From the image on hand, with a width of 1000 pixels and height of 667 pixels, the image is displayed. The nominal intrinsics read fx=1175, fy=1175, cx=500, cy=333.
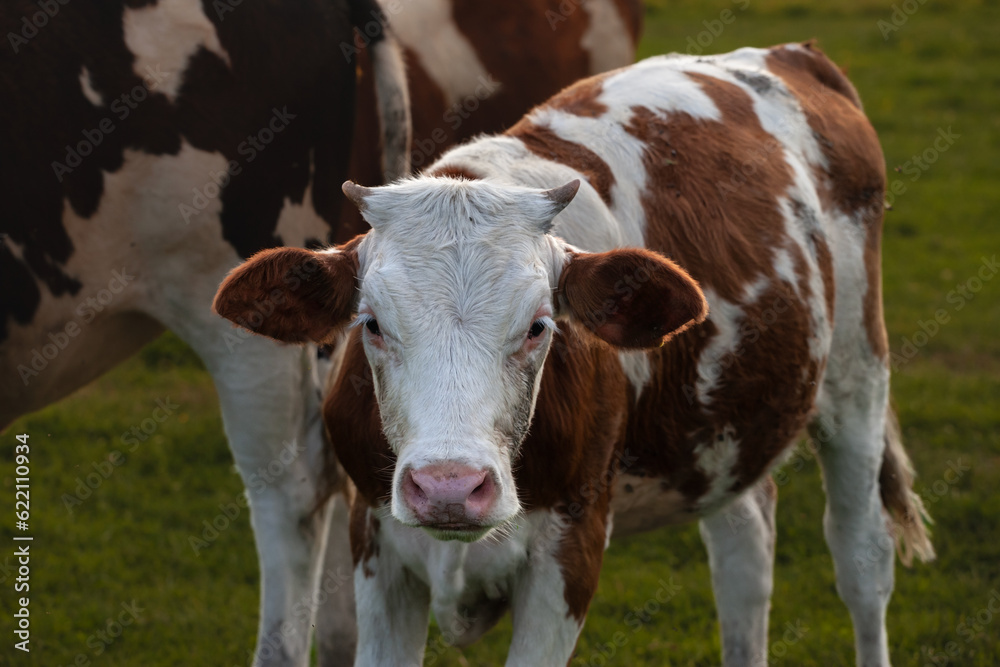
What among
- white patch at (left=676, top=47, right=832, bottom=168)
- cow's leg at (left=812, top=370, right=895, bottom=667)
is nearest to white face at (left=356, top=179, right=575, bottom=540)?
white patch at (left=676, top=47, right=832, bottom=168)

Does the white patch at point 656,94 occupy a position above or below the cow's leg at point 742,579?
above

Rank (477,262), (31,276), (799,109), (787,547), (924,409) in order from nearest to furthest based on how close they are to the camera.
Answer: (477,262), (31,276), (799,109), (787,547), (924,409)

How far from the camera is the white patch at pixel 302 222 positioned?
3.90 meters

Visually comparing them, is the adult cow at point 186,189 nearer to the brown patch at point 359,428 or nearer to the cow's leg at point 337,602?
the cow's leg at point 337,602

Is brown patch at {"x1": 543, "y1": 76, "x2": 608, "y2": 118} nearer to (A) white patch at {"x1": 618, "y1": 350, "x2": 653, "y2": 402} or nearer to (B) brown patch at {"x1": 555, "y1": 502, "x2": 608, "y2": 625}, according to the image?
(A) white patch at {"x1": 618, "y1": 350, "x2": 653, "y2": 402}

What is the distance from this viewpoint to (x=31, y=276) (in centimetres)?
357

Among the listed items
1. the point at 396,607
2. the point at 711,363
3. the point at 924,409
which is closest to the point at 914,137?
the point at 924,409

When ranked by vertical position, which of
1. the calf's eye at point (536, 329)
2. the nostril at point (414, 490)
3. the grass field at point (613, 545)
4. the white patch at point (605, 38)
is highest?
the nostril at point (414, 490)

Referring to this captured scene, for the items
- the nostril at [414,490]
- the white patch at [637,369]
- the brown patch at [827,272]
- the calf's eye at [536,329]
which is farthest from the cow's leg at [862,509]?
the nostril at [414,490]

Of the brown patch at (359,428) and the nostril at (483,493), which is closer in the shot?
the nostril at (483,493)

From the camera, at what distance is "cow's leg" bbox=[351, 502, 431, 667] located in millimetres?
3289

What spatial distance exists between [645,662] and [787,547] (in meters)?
1.34

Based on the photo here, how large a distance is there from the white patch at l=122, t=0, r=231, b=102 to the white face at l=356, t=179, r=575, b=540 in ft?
3.67

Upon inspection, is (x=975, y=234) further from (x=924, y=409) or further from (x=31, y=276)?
(x=31, y=276)
